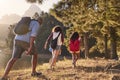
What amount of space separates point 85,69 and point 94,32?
1399 cm

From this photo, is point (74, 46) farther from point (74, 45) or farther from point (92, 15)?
point (92, 15)

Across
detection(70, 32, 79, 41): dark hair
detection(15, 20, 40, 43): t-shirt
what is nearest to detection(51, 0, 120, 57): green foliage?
detection(70, 32, 79, 41): dark hair

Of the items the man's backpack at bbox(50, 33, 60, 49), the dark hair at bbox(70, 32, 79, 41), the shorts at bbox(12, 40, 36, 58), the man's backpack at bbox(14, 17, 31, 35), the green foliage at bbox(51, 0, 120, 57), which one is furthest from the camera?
the green foliage at bbox(51, 0, 120, 57)

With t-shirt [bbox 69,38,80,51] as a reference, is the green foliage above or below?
above

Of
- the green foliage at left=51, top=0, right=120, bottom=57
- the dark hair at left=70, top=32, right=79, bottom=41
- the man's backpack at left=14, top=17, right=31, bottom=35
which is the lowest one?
the dark hair at left=70, top=32, right=79, bottom=41

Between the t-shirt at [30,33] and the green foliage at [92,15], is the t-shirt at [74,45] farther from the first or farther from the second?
the green foliage at [92,15]

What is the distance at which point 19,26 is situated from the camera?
10.2 m

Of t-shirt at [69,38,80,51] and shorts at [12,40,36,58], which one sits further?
t-shirt at [69,38,80,51]

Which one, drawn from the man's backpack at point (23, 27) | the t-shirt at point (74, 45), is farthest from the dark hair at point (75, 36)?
the man's backpack at point (23, 27)

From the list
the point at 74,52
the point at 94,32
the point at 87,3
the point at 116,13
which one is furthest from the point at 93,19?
the point at 74,52

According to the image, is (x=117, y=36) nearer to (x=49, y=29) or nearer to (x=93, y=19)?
(x=93, y=19)

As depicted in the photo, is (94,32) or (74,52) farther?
(94,32)

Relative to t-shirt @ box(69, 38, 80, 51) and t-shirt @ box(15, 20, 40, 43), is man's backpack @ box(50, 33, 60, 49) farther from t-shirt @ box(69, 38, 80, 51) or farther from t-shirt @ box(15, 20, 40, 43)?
t-shirt @ box(15, 20, 40, 43)

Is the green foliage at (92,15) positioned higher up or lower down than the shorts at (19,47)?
higher up
